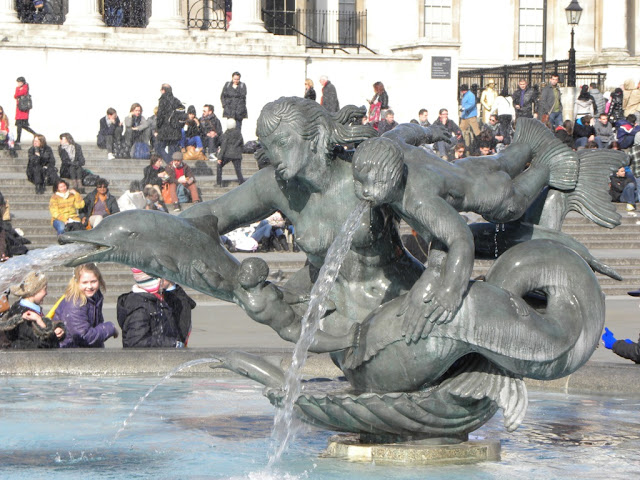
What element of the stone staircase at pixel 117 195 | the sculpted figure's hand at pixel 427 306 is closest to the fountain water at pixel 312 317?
the sculpted figure's hand at pixel 427 306

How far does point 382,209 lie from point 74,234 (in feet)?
4.23

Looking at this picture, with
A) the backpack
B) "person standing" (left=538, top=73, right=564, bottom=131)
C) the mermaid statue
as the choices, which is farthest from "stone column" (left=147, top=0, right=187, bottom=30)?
the mermaid statue

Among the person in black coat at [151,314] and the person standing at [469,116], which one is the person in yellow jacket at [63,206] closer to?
the person in black coat at [151,314]

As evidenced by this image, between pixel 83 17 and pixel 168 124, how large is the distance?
251 inches

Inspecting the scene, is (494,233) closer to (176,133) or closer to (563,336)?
(563,336)

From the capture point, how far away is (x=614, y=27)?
131ft

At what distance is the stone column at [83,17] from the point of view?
2966 centimetres

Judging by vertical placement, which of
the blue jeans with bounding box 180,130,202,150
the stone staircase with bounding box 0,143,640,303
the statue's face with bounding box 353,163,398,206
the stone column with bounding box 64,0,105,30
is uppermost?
the stone column with bounding box 64,0,105,30

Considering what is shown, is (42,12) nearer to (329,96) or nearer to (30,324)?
(329,96)

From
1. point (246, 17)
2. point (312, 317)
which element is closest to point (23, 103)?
point (246, 17)

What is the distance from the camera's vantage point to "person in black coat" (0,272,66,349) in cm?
889

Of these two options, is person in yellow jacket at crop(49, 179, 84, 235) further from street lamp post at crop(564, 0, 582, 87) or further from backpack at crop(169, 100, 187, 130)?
street lamp post at crop(564, 0, 582, 87)

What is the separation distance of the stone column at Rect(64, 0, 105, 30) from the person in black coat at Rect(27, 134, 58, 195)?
28.3 ft

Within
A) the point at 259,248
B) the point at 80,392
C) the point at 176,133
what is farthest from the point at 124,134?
the point at 80,392
